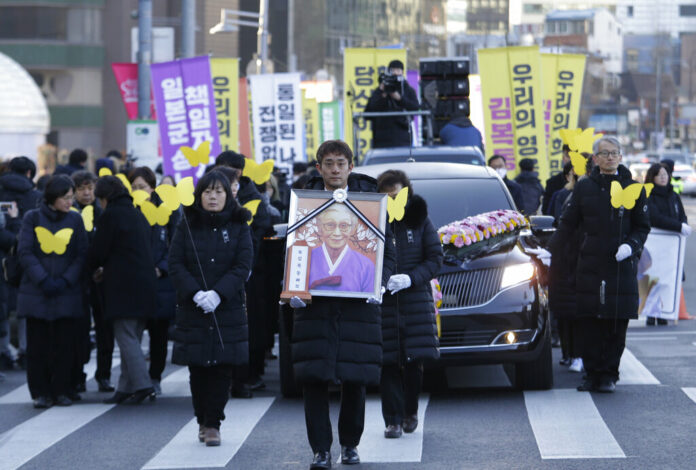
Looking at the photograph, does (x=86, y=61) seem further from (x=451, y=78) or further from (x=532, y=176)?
(x=532, y=176)

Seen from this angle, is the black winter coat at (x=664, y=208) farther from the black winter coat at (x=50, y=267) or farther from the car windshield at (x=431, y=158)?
the black winter coat at (x=50, y=267)

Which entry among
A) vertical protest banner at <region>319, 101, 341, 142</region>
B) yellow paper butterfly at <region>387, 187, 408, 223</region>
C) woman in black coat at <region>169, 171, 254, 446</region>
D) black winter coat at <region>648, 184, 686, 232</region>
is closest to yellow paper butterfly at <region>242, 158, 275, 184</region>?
woman in black coat at <region>169, 171, 254, 446</region>

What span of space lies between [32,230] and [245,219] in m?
→ 2.78

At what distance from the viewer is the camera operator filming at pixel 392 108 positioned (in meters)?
19.2

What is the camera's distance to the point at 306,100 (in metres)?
40.2

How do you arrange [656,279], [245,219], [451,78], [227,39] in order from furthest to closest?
[227,39], [451,78], [656,279], [245,219]

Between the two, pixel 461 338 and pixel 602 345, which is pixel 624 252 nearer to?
pixel 602 345

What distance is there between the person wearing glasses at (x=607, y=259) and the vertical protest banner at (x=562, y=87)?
13094 mm

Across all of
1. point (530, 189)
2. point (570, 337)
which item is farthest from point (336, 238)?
point (530, 189)

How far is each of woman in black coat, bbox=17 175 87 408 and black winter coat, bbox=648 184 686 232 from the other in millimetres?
7505

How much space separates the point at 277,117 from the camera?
27.1 m

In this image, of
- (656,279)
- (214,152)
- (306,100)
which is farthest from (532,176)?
(306,100)

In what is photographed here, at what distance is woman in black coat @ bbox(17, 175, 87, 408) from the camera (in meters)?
11.1

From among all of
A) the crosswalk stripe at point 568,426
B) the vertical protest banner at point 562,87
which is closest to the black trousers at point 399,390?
the crosswalk stripe at point 568,426
